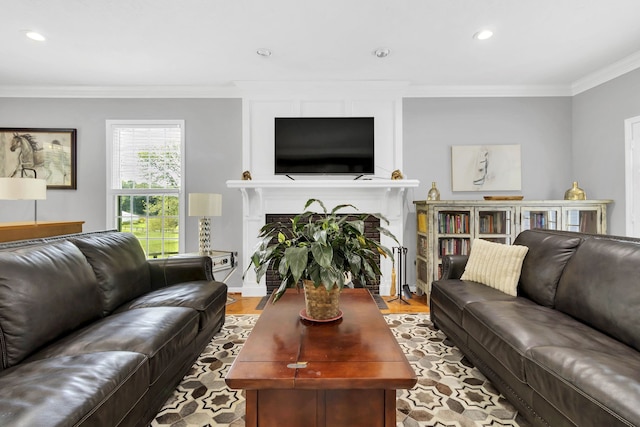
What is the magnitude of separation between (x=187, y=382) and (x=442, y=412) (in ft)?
4.84

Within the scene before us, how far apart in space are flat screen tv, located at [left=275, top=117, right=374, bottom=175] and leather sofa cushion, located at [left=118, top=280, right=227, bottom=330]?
1.86 m

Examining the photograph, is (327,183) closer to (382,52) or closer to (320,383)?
(382,52)

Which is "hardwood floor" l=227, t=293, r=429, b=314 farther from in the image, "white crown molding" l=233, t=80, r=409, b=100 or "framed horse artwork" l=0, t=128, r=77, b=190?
"framed horse artwork" l=0, t=128, r=77, b=190

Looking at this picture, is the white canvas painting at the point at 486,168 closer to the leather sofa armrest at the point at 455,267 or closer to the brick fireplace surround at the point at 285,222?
the brick fireplace surround at the point at 285,222

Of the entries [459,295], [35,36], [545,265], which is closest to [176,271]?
[459,295]

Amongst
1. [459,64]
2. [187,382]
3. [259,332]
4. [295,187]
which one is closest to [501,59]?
[459,64]

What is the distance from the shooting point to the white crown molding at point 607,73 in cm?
312

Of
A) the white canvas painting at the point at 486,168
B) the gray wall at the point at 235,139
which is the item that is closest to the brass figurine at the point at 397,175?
the gray wall at the point at 235,139

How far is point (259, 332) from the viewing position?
1.50m

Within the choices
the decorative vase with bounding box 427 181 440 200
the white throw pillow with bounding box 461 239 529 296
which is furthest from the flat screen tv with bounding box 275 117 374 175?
the white throw pillow with bounding box 461 239 529 296

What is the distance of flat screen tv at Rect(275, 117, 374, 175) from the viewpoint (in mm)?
3779

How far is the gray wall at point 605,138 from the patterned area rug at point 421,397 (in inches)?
110

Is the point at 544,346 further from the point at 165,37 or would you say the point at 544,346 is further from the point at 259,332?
the point at 165,37

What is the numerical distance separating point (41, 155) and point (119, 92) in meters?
1.25
